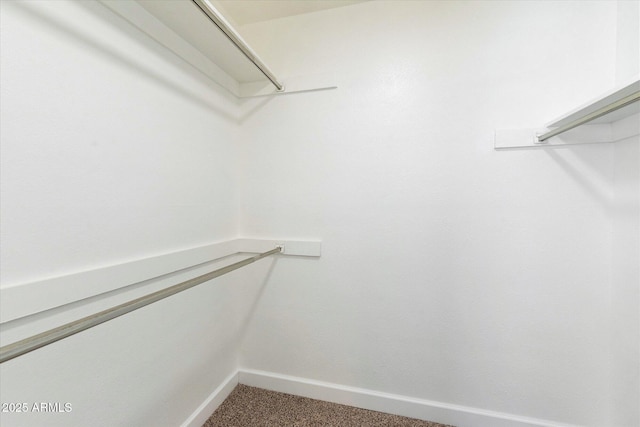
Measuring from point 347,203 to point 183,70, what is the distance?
1177 millimetres

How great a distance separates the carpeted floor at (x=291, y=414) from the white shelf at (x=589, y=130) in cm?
171

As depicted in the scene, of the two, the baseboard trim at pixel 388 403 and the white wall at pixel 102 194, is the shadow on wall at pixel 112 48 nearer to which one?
the white wall at pixel 102 194

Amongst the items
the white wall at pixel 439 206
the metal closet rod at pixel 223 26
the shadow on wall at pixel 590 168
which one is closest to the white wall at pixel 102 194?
the metal closet rod at pixel 223 26

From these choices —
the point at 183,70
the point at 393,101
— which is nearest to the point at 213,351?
the point at 183,70

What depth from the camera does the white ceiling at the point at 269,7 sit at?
5.19 ft

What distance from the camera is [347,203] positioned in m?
1.63

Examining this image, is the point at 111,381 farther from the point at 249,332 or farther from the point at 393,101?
the point at 393,101

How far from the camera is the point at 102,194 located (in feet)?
3.14

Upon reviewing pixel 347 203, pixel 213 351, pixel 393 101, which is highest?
pixel 393 101

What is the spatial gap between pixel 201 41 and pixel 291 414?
2221 mm

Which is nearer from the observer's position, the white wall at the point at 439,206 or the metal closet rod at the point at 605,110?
the metal closet rod at the point at 605,110

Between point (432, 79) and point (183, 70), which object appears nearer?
point (183, 70)

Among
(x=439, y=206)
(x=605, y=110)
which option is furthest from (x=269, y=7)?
(x=605, y=110)

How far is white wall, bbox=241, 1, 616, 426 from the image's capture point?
1.35m
